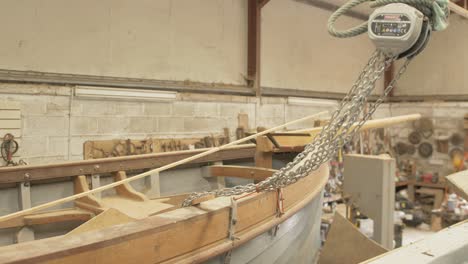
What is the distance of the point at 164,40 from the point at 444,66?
5.52m

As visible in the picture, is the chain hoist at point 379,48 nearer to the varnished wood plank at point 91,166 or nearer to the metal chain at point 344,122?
the metal chain at point 344,122

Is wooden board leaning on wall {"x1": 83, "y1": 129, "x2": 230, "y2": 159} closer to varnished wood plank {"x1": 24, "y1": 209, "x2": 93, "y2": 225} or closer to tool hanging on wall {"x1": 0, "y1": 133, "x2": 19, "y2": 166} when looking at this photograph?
tool hanging on wall {"x1": 0, "y1": 133, "x2": 19, "y2": 166}

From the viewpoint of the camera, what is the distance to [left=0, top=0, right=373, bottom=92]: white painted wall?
144 inches

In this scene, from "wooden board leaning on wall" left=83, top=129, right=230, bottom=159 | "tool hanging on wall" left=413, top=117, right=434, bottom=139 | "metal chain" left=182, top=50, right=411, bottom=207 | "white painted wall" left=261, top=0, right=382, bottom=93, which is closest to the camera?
"metal chain" left=182, top=50, right=411, bottom=207

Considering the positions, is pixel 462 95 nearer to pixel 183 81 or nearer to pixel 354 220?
pixel 354 220

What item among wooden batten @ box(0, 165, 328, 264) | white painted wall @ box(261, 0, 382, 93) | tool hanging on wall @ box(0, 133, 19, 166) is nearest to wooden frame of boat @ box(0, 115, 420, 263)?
wooden batten @ box(0, 165, 328, 264)

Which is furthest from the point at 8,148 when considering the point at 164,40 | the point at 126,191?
the point at 164,40

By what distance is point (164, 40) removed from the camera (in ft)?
15.1

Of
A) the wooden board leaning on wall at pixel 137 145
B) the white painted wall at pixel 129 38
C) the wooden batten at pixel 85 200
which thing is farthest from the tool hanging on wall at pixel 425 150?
the wooden batten at pixel 85 200

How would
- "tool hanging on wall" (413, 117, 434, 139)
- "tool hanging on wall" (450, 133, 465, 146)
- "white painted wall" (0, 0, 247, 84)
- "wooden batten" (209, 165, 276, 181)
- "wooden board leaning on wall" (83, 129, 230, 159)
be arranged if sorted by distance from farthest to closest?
"tool hanging on wall" (413, 117, 434, 139), "tool hanging on wall" (450, 133, 465, 146), "wooden board leaning on wall" (83, 129, 230, 159), "white painted wall" (0, 0, 247, 84), "wooden batten" (209, 165, 276, 181)

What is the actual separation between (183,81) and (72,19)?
1372 millimetres

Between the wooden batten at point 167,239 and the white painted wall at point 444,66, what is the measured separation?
6722 mm

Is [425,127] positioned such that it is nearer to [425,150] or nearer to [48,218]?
[425,150]

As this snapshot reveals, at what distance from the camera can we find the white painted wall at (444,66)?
747cm
